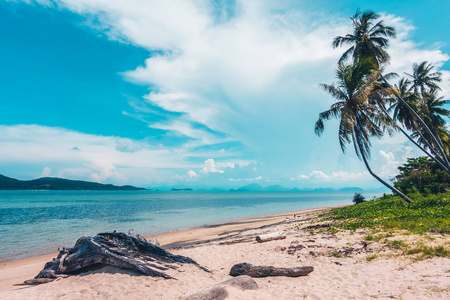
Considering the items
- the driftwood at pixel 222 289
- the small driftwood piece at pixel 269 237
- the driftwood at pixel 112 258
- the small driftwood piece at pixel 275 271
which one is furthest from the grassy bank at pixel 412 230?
the driftwood at pixel 112 258

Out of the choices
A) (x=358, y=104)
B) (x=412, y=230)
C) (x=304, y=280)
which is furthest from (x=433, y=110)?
(x=304, y=280)

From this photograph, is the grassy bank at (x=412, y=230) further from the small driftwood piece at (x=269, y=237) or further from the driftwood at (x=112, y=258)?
the driftwood at (x=112, y=258)

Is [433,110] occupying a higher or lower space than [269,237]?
higher

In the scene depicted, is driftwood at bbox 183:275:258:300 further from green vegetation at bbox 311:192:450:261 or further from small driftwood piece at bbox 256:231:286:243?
small driftwood piece at bbox 256:231:286:243

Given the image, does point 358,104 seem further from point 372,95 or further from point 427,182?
point 427,182

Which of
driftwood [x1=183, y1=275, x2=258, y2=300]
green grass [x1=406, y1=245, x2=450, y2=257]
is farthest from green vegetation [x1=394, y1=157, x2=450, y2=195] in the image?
driftwood [x1=183, y1=275, x2=258, y2=300]

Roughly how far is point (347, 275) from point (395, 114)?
27345 mm

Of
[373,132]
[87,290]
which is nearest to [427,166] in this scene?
[373,132]

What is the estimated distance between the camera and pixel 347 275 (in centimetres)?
682

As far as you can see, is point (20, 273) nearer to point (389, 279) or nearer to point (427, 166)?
point (389, 279)

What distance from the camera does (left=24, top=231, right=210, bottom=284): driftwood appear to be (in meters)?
7.89

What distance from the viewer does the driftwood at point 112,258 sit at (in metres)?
7.89

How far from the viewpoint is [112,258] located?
26.5ft

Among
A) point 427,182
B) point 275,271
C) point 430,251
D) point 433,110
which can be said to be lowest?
point 275,271
